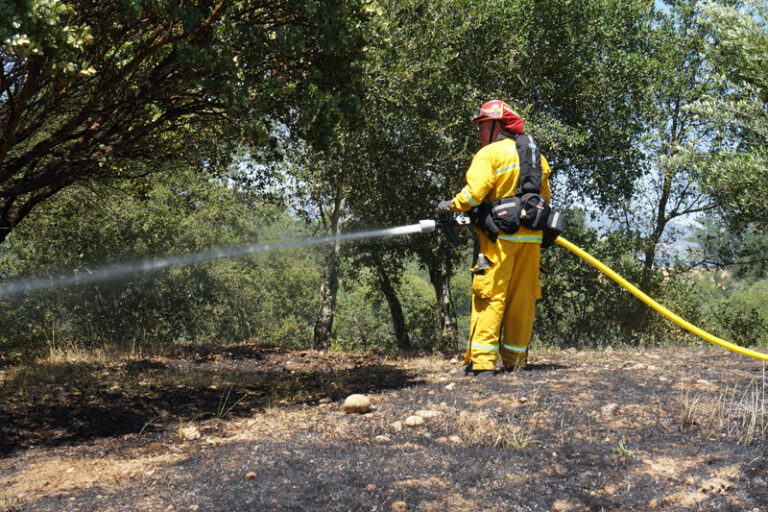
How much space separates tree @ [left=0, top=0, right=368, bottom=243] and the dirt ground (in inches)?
91.8

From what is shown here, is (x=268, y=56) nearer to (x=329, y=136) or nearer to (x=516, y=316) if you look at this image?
(x=329, y=136)

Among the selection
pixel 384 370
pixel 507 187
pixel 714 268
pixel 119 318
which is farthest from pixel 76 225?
pixel 714 268

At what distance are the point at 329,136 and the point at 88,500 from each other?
12.1 feet

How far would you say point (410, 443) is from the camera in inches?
146

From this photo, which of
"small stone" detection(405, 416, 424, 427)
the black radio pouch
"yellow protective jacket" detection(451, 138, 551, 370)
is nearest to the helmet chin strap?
"yellow protective jacket" detection(451, 138, 551, 370)

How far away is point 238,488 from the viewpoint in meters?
2.98

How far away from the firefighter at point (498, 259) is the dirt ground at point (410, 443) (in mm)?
388

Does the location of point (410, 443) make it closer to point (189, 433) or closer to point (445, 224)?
point (189, 433)

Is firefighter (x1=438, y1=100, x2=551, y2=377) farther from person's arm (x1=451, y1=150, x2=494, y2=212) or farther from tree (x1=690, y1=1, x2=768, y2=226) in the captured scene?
tree (x1=690, y1=1, x2=768, y2=226)

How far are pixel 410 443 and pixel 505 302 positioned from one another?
2.42 m

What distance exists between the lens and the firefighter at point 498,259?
5539 mm

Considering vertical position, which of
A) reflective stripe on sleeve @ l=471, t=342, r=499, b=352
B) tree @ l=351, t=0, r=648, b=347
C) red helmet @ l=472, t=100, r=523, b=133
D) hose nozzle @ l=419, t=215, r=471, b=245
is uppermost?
tree @ l=351, t=0, r=648, b=347

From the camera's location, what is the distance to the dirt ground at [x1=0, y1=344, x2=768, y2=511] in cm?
286

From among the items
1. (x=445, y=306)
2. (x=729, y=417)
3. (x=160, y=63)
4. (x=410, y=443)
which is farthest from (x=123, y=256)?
(x=729, y=417)
